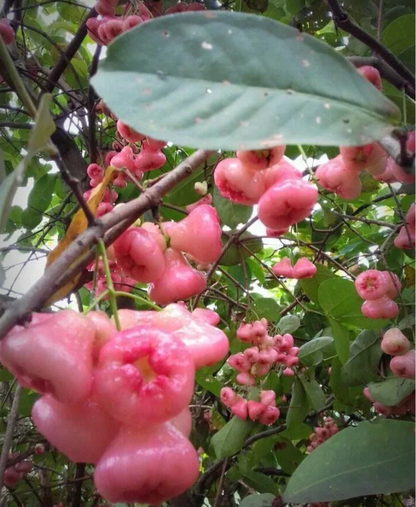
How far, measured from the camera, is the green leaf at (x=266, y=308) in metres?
1.29

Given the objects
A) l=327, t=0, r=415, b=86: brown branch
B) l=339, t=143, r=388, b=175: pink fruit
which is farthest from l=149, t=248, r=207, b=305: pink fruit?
l=327, t=0, r=415, b=86: brown branch

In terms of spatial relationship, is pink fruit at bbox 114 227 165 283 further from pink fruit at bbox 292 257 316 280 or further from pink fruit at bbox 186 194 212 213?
pink fruit at bbox 292 257 316 280

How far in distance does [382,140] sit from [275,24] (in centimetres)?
13

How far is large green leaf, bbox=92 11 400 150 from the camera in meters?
0.42

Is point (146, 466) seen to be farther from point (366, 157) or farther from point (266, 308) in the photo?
point (266, 308)

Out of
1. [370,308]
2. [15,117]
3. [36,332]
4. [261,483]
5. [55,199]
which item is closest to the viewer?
[36,332]

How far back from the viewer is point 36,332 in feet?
1.34

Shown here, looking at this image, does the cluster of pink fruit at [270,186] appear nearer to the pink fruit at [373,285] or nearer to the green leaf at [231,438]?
the pink fruit at [373,285]

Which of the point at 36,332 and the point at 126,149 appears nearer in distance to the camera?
the point at 36,332

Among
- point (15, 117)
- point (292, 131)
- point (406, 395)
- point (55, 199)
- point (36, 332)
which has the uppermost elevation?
point (292, 131)

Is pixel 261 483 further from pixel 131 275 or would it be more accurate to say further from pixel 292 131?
pixel 292 131

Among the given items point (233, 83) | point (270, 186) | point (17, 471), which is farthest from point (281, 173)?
point (17, 471)

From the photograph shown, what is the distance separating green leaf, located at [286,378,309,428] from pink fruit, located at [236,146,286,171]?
2.59ft

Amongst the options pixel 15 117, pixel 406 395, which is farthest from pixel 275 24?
pixel 15 117
